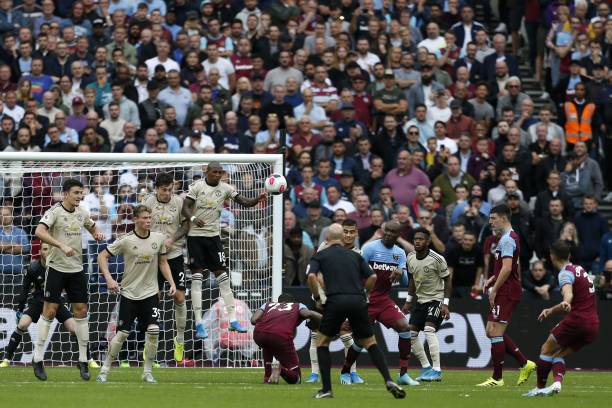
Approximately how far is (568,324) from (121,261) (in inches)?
338

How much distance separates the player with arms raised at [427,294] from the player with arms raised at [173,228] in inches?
128

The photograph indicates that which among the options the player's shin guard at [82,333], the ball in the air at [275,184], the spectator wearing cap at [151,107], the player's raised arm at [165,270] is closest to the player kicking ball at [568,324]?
the ball in the air at [275,184]

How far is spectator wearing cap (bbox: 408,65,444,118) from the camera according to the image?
2738 centimetres

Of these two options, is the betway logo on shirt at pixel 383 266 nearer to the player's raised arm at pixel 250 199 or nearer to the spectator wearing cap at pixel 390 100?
the player's raised arm at pixel 250 199

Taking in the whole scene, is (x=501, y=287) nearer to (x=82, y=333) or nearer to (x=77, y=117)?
(x=82, y=333)

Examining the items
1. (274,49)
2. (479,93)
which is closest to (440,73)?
(479,93)

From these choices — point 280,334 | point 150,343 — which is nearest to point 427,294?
point 280,334

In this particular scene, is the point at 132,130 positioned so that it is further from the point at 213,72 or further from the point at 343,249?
the point at 343,249

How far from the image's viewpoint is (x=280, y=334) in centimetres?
1770

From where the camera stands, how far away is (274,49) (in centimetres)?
2839

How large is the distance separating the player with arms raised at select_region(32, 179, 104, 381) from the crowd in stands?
3.36 meters

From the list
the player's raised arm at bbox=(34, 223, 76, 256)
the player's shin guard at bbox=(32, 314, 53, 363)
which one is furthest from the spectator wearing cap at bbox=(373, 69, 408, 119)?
the player's shin guard at bbox=(32, 314, 53, 363)

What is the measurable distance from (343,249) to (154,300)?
3.24 m

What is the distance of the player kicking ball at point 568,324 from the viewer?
16062 mm
